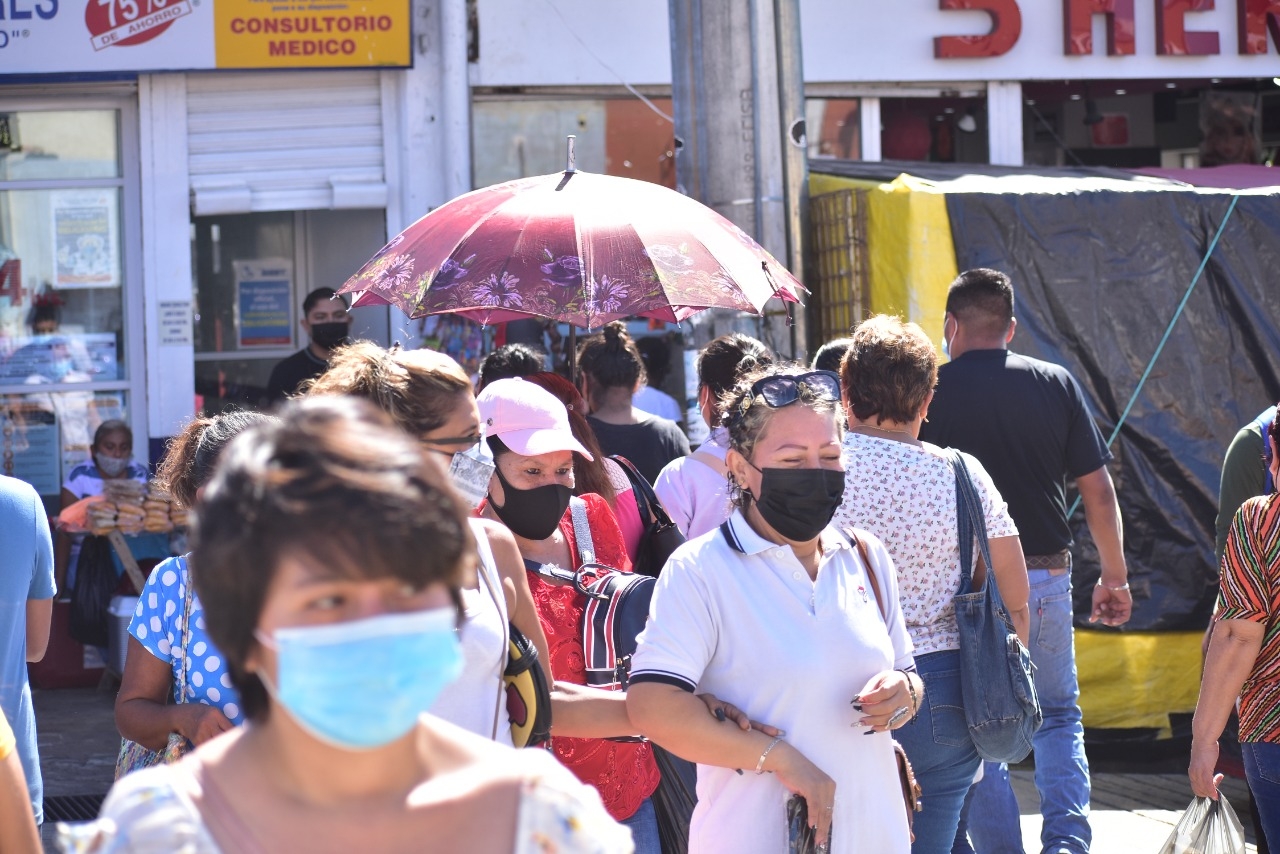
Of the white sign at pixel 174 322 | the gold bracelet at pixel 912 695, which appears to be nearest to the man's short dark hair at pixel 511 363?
the gold bracelet at pixel 912 695

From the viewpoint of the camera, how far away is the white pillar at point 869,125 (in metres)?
9.66

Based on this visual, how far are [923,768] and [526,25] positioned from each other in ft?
20.7

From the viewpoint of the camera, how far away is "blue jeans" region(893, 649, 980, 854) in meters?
3.90

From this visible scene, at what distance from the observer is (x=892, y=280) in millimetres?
7605

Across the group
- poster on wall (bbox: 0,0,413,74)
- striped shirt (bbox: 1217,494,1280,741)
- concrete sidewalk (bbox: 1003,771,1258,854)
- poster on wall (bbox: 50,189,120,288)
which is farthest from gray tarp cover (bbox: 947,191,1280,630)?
poster on wall (bbox: 50,189,120,288)

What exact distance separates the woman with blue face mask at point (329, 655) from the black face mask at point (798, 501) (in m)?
1.49

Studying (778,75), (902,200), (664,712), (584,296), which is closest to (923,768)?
(664,712)

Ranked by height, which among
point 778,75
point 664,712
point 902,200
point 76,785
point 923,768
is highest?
point 778,75

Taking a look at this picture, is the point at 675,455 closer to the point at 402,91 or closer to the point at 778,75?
the point at 778,75

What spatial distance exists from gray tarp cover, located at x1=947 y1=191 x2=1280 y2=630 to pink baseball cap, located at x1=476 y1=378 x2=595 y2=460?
4522mm

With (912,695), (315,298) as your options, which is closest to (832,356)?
(912,695)

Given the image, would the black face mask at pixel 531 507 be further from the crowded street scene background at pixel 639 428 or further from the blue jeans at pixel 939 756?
the blue jeans at pixel 939 756

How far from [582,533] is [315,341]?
4697mm

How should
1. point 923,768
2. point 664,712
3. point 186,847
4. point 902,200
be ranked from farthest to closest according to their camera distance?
point 902,200
point 923,768
point 664,712
point 186,847
